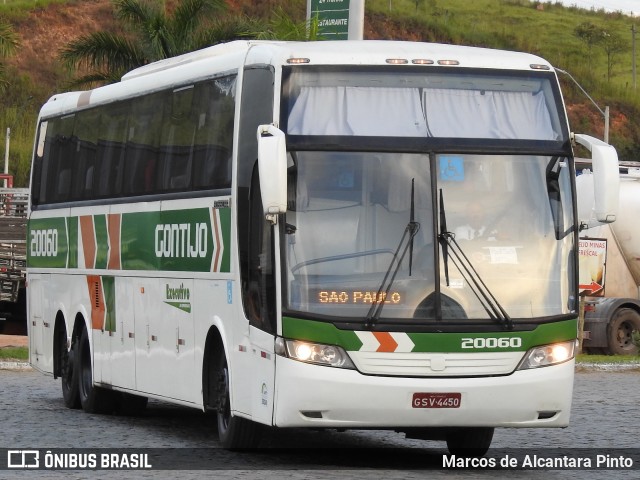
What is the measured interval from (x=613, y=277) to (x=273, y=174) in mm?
→ 22805

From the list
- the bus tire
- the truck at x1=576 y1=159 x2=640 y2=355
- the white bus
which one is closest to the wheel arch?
the white bus

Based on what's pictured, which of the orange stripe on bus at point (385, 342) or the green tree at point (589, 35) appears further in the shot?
the green tree at point (589, 35)

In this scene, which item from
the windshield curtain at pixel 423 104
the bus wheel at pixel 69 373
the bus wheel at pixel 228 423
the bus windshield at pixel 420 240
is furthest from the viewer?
the bus wheel at pixel 69 373

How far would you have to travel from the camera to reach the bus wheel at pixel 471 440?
13812 mm

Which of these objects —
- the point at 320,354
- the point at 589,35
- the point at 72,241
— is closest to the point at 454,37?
the point at 589,35

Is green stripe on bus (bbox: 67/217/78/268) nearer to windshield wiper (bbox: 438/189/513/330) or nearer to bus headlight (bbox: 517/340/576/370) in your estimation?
windshield wiper (bbox: 438/189/513/330)

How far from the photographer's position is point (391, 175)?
12398 mm

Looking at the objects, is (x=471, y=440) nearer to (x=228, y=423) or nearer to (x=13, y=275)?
(x=228, y=423)

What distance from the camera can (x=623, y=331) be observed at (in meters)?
32.3

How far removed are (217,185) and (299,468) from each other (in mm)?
2663

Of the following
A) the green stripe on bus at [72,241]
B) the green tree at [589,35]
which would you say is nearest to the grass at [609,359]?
the green stripe on bus at [72,241]

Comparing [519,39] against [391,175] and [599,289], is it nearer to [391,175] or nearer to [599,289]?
[599,289]

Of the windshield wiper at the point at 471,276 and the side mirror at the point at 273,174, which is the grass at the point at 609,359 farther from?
the side mirror at the point at 273,174

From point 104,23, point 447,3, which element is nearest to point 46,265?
point 104,23
